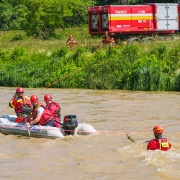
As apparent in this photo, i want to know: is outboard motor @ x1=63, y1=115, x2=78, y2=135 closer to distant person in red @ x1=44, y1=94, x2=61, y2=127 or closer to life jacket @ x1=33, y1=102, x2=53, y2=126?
distant person in red @ x1=44, y1=94, x2=61, y2=127

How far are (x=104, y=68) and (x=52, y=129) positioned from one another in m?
10.2

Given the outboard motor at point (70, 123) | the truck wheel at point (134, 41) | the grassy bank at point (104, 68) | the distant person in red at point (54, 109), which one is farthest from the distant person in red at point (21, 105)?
the truck wheel at point (134, 41)

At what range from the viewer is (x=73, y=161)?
24.1ft

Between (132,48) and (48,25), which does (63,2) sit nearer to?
(48,25)

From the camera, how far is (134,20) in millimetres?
23594

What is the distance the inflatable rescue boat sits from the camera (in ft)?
29.5

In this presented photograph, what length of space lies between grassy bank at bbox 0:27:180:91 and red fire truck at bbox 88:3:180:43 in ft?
8.33

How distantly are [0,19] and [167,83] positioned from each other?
43329 mm

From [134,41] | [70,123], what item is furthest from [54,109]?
[134,41]

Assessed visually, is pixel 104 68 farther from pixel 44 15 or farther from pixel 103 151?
pixel 44 15

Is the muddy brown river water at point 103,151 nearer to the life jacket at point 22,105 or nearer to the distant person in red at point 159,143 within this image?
the distant person in red at point 159,143

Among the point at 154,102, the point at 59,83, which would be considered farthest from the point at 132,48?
the point at 154,102

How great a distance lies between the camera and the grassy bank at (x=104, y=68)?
17.5 meters

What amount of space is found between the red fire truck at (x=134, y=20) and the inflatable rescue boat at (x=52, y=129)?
14.5 meters
